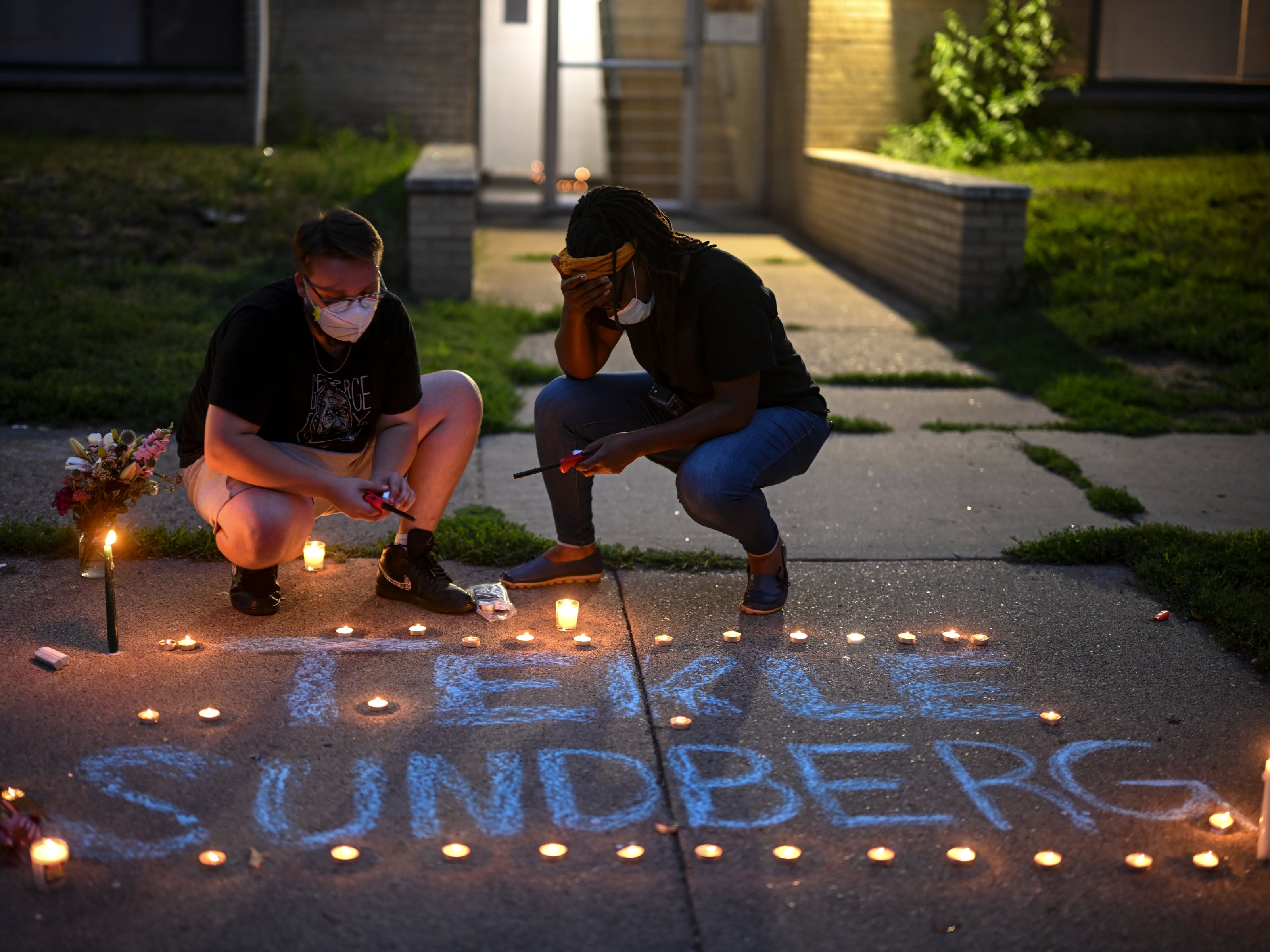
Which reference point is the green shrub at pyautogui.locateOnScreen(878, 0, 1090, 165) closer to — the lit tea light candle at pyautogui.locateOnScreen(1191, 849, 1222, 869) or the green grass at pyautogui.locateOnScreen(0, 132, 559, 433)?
the green grass at pyautogui.locateOnScreen(0, 132, 559, 433)

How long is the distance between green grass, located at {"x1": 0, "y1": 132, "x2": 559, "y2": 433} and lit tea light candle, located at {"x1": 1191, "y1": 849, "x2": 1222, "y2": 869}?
12.8 ft

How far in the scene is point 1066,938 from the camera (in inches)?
98.0

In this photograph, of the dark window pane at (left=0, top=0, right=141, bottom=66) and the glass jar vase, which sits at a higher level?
the dark window pane at (left=0, top=0, right=141, bottom=66)

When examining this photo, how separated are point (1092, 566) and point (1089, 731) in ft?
4.36

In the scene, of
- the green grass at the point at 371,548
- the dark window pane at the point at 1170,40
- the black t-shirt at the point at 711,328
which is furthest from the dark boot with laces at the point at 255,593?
the dark window pane at the point at 1170,40

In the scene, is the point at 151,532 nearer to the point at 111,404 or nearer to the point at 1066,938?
the point at 111,404

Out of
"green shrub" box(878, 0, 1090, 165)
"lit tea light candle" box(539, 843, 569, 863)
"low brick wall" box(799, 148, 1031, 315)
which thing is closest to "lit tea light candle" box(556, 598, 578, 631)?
"lit tea light candle" box(539, 843, 569, 863)

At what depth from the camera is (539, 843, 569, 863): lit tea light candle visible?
2.70 meters

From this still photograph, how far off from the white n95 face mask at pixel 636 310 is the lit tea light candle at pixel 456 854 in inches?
66.9

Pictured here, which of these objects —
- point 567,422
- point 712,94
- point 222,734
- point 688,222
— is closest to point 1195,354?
point 567,422

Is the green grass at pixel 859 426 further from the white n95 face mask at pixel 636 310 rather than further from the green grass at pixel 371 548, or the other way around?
the white n95 face mask at pixel 636 310

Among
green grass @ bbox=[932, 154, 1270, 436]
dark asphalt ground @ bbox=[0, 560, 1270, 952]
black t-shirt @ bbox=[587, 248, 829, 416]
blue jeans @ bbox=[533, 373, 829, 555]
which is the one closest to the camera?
dark asphalt ground @ bbox=[0, 560, 1270, 952]

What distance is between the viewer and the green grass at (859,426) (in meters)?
6.26

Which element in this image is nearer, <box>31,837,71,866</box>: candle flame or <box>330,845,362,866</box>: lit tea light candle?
<box>31,837,71,866</box>: candle flame
